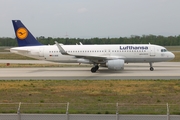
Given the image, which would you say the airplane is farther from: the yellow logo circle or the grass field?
the grass field

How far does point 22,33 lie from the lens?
4106 centimetres

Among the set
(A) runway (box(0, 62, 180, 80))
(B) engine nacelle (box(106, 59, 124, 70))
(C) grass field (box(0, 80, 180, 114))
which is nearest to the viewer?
(C) grass field (box(0, 80, 180, 114))

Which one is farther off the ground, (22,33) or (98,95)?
(22,33)

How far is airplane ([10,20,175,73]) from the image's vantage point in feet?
120

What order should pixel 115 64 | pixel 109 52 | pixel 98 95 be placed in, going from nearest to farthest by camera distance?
pixel 98 95, pixel 115 64, pixel 109 52

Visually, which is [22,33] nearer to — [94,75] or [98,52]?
[98,52]

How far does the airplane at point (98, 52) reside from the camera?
120 feet

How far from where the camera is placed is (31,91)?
23359mm

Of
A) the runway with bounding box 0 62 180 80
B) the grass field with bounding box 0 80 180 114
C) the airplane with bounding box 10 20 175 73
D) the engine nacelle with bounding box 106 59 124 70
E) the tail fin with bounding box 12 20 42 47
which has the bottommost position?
the runway with bounding box 0 62 180 80

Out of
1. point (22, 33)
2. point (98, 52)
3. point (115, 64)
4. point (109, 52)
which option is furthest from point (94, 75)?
point (22, 33)

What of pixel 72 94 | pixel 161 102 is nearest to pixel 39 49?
pixel 72 94

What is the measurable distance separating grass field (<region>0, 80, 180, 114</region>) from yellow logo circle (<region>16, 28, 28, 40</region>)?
46.5 feet

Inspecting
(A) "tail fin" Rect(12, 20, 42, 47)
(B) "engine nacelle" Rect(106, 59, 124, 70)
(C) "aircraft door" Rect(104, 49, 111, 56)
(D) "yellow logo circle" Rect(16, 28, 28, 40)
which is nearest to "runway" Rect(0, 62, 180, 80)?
(B) "engine nacelle" Rect(106, 59, 124, 70)

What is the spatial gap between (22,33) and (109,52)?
10.8 m
